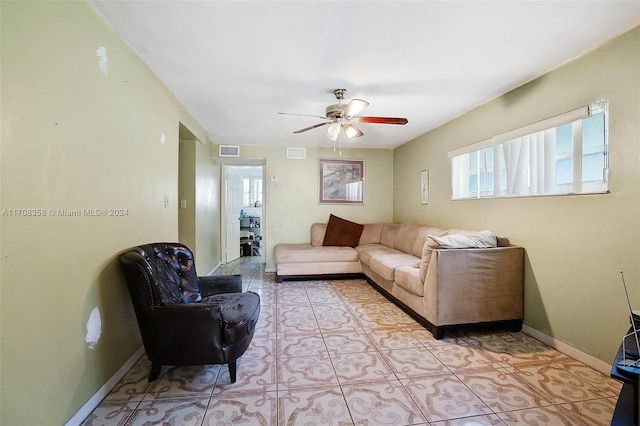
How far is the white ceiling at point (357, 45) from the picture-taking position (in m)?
1.57

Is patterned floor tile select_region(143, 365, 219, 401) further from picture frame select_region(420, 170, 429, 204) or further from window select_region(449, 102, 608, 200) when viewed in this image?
picture frame select_region(420, 170, 429, 204)

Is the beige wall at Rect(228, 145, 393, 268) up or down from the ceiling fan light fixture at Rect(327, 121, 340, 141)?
down

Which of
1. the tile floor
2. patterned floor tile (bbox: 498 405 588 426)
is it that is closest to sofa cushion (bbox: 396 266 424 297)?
the tile floor

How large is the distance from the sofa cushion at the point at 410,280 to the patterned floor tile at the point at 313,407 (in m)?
1.30

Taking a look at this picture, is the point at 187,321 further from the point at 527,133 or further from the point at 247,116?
the point at 527,133

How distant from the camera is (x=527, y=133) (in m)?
2.47

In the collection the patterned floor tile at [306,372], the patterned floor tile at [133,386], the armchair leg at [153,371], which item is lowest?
the patterned floor tile at [133,386]

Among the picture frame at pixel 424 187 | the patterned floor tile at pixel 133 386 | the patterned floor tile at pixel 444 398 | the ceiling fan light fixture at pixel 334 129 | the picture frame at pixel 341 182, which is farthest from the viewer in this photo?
the picture frame at pixel 341 182

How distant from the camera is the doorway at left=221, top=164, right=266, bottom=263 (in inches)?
216

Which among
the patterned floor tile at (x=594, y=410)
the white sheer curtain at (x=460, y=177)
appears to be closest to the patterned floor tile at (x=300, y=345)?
the patterned floor tile at (x=594, y=410)

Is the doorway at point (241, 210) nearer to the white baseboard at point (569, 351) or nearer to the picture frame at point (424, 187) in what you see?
the picture frame at point (424, 187)

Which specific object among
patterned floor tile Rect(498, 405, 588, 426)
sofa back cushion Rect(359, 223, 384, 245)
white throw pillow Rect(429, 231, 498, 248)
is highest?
white throw pillow Rect(429, 231, 498, 248)

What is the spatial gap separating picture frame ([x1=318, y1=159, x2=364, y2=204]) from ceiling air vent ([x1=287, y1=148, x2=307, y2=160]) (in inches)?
13.5

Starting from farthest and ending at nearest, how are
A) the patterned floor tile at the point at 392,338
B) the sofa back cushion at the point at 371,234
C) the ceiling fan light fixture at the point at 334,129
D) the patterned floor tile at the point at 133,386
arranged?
1. the sofa back cushion at the point at 371,234
2. the ceiling fan light fixture at the point at 334,129
3. the patterned floor tile at the point at 392,338
4. the patterned floor tile at the point at 133,386
